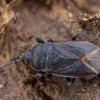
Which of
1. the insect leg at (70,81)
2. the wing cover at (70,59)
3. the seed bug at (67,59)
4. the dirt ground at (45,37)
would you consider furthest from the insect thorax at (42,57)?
the insect leg at (70,81)

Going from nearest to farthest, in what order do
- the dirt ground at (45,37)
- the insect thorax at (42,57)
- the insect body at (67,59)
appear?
the insect body at (67,59) < the dirt ground at (45,37) < the insect thorax at (42,57)

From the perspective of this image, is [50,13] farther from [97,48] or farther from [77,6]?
[97,48]

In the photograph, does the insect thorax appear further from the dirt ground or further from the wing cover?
the dirt ground

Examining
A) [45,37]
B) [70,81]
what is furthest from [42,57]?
[45,37]

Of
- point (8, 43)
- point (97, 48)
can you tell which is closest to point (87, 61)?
point (97, 48)

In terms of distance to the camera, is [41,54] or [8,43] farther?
[8,43]

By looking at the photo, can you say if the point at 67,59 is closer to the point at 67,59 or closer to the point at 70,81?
A: the point at 67,59

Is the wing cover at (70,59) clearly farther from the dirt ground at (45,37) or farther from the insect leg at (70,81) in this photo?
the dirt ground at (45,37)
